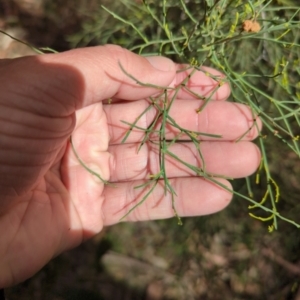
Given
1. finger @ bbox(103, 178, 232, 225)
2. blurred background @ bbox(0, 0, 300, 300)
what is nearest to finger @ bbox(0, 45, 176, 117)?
finger @ bbox(103, 178, 232, 225)

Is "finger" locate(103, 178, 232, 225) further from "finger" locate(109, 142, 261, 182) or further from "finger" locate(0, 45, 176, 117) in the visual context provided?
"finger" locate(0, 45, 176, 117)

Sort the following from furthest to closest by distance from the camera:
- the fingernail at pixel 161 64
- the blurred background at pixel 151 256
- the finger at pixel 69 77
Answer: the blurred background at pixel 151 256 → the fingernail at pixel 161 64 → the finger at pixel 69 77

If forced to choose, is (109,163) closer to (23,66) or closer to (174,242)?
(23,66)

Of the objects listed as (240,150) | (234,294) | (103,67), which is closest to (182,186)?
(240,150)

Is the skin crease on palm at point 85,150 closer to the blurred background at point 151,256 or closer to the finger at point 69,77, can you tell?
the finger at point 69,77

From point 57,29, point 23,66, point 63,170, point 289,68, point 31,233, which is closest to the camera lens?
point 23,66

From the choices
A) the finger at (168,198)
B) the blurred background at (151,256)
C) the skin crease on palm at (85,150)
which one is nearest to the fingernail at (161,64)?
the skin crease on palm at (85,150)

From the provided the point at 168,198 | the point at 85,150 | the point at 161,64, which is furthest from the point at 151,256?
the point at 161,64
